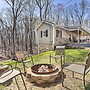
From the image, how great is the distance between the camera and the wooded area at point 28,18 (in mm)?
19969

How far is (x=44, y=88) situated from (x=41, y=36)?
13556 mm

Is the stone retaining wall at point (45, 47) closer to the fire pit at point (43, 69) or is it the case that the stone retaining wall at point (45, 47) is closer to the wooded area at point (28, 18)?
the wooded area at point (28, 18)

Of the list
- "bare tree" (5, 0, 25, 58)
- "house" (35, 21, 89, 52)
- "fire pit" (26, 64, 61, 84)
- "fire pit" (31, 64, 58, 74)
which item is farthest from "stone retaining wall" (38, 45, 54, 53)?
"fire pit" (26, 64, 61, 84)

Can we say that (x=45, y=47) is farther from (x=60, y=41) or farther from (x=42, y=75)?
(x=42, y=75)

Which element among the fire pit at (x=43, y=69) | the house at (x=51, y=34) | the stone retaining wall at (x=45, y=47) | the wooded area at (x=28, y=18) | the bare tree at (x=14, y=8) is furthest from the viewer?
the wooded area at (x=28, y=18)

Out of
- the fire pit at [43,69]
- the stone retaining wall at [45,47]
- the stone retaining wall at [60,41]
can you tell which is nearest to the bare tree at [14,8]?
→ the stone retaining wall at [45,47]

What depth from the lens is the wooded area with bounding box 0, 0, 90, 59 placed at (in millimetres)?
19969

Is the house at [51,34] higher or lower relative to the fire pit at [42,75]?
higher

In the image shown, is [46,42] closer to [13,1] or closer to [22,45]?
[13,1]

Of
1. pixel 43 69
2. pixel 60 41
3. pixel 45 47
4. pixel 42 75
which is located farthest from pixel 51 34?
pixel 42 75

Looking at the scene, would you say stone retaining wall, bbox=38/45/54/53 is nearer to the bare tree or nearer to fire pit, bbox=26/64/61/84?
the bare tree

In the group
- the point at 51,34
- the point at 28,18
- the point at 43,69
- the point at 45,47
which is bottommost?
the point at 45,47

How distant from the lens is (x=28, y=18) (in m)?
23.8

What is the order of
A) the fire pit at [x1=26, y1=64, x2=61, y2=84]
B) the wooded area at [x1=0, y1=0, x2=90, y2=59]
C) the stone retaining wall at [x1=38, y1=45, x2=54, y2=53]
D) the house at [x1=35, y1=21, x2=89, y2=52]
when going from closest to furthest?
the fire pit at [x1=26, y1=64, x2=61, y2=84] → the house at [x1=35, y1=21, x2=89, y2=52] → the stone retaining wall at [x1=38, y1=45, x2=54, y2=53] → the wooded area at [x1=0, y1=0, x2=90, y2=59]
